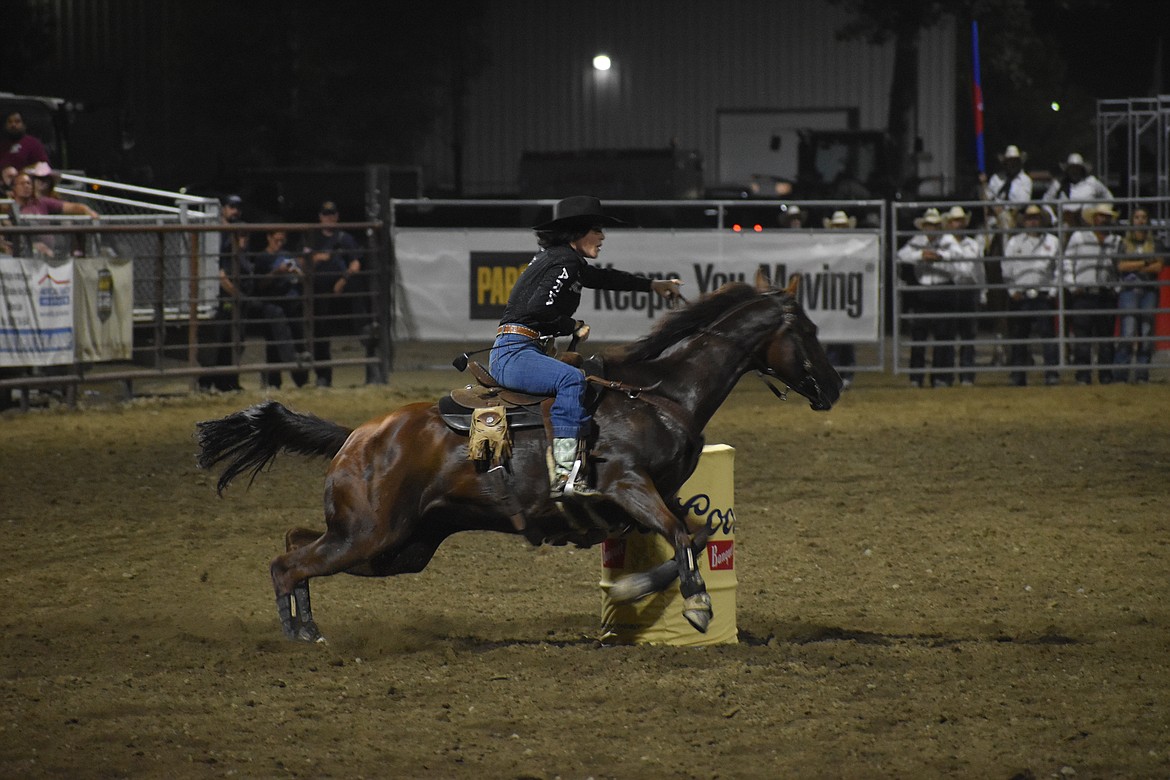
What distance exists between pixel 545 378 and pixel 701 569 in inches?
43.4

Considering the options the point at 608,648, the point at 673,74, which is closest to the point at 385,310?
the point at 608,648

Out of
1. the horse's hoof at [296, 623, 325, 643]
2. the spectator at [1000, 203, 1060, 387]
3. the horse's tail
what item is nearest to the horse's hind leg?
the horse's hoof at [296, 623, 325, 643]

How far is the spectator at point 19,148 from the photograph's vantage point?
1588cm

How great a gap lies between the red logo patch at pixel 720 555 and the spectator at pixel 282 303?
31.3ft

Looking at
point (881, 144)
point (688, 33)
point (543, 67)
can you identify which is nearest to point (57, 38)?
point (543, 67)

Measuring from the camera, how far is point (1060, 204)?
15.1 m

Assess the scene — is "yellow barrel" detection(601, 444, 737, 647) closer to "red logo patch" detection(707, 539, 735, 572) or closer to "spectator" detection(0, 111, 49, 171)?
"red logo patch" detection(707, 539, 735, 572)

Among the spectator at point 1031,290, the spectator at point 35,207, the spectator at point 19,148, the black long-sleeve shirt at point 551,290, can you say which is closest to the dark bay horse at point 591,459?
the black long-sleeve shirt at point 551,290

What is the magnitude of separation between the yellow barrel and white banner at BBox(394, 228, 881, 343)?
9482 millimetres

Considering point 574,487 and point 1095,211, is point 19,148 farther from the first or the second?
point 574,487

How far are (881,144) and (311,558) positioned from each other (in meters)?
20.3

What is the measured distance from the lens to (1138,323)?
1588cm

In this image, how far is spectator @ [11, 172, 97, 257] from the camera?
45.4 feet

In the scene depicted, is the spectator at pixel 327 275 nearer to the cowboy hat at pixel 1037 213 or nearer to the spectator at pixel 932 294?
the spectator at pixel 932 294
